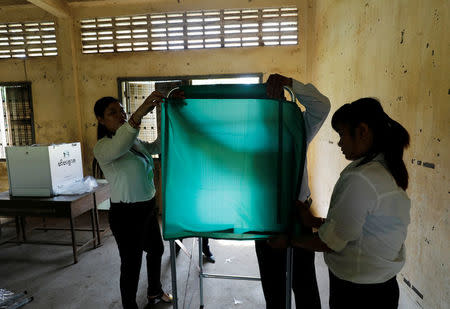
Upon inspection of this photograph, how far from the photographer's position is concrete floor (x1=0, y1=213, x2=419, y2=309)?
2.14m

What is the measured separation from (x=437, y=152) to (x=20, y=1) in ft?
18.0

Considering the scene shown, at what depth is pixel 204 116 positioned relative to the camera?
1088 mm

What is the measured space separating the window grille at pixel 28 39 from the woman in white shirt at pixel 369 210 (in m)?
4.79

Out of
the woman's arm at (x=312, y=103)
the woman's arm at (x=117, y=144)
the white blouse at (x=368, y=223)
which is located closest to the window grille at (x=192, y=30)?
the woman's arm at (x=117, y=144)

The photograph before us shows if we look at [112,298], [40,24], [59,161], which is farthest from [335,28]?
[40,24]

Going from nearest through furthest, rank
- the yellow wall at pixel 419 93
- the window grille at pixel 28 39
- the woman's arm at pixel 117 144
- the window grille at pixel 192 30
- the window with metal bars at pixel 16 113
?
the yellow wall at pixel 419 93, the woman's arm at pixel 117 144, the window grille at pixel 192 30, the window grille at pixel 28 39, the window with metal bars at pixel 16 113

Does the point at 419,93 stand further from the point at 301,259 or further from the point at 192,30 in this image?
the point at 192,30

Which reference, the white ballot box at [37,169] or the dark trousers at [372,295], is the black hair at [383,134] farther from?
the white ballot box at [37,169]

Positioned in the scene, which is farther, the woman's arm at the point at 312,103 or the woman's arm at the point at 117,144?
the woman's arm at the point at 117,144

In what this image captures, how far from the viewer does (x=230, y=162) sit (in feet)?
3.57

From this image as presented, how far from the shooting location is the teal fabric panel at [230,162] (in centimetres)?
106

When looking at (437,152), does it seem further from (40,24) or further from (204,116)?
(40,24)

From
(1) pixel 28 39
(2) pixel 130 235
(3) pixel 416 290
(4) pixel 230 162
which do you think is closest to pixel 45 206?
(2) pixel 130 235

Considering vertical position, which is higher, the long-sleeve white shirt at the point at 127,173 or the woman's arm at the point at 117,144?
the woman's arm at the point at 117,144
